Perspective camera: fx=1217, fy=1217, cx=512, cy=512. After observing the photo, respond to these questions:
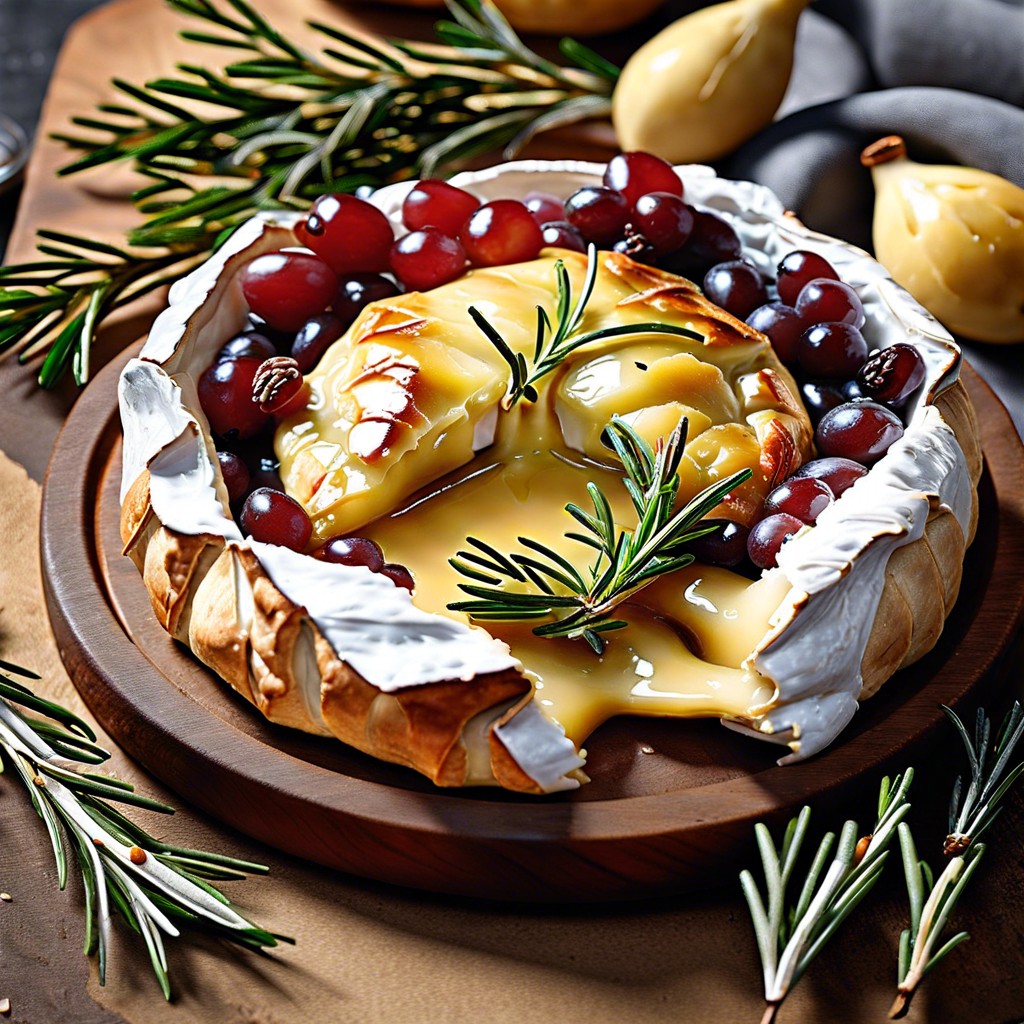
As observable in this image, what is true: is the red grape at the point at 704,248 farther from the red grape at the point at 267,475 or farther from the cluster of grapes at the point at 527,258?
the red grape at the point at 267,475

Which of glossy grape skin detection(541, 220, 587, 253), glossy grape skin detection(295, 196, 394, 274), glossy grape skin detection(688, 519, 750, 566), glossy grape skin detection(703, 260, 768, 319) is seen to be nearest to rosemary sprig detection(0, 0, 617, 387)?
glossy grape skin detection(295, 196, 394, 274)

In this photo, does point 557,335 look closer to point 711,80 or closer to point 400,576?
point 400,576

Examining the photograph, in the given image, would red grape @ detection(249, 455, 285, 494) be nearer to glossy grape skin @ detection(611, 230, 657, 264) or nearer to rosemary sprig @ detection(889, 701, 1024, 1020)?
glossy grape skin @ detection(611, 230, 657, 264)

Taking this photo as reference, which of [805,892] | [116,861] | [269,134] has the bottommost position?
[116,861]

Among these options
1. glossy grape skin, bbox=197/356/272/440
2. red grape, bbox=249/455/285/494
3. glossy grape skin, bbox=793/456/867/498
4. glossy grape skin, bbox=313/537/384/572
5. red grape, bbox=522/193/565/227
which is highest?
red grape, bbox=522/193/565/227

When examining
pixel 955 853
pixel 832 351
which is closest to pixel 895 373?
pixel 832 351

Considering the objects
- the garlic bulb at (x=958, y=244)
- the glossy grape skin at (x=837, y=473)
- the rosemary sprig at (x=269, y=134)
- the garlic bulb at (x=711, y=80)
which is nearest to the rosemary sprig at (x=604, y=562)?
the glossy grape skin at (x=837, y=473)
